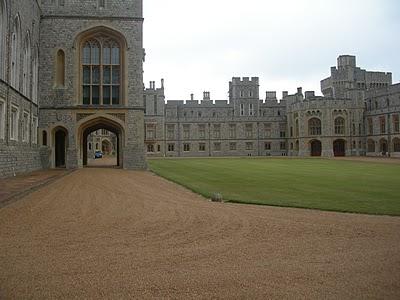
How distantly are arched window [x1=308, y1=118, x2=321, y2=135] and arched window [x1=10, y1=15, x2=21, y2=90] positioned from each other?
156 feet

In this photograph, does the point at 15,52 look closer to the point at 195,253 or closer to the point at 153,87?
the point at 195,253

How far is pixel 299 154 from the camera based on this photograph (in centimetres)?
6228

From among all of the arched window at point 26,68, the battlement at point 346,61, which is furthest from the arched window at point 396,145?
the arched window at point 26,68

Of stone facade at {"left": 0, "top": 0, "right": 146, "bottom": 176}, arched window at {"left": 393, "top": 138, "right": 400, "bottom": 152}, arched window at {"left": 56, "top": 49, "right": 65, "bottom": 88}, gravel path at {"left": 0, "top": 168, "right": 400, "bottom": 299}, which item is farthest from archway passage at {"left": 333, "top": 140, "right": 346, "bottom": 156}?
gravel path at {"left": 0, "top": 168, "right": 400, "bottom": 299}

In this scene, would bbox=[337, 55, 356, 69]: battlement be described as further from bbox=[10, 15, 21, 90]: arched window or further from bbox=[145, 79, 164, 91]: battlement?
bbox=[10, 15, 21, 90]: arched window

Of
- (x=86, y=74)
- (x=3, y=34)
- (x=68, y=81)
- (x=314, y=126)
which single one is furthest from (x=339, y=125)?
(x=3, y=34)

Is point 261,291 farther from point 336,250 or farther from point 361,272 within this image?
point 336,250

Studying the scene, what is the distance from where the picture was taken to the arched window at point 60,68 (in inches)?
1027

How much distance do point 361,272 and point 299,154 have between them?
58.9 meters

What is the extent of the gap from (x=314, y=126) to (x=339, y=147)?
470cm

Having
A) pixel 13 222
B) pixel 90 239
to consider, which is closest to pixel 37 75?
pixel 13 222

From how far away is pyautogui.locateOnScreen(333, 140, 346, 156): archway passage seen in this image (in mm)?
60969

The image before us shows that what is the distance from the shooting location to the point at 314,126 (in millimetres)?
61281

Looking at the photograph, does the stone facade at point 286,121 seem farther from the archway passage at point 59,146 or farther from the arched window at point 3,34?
the arched window at point 3,34
